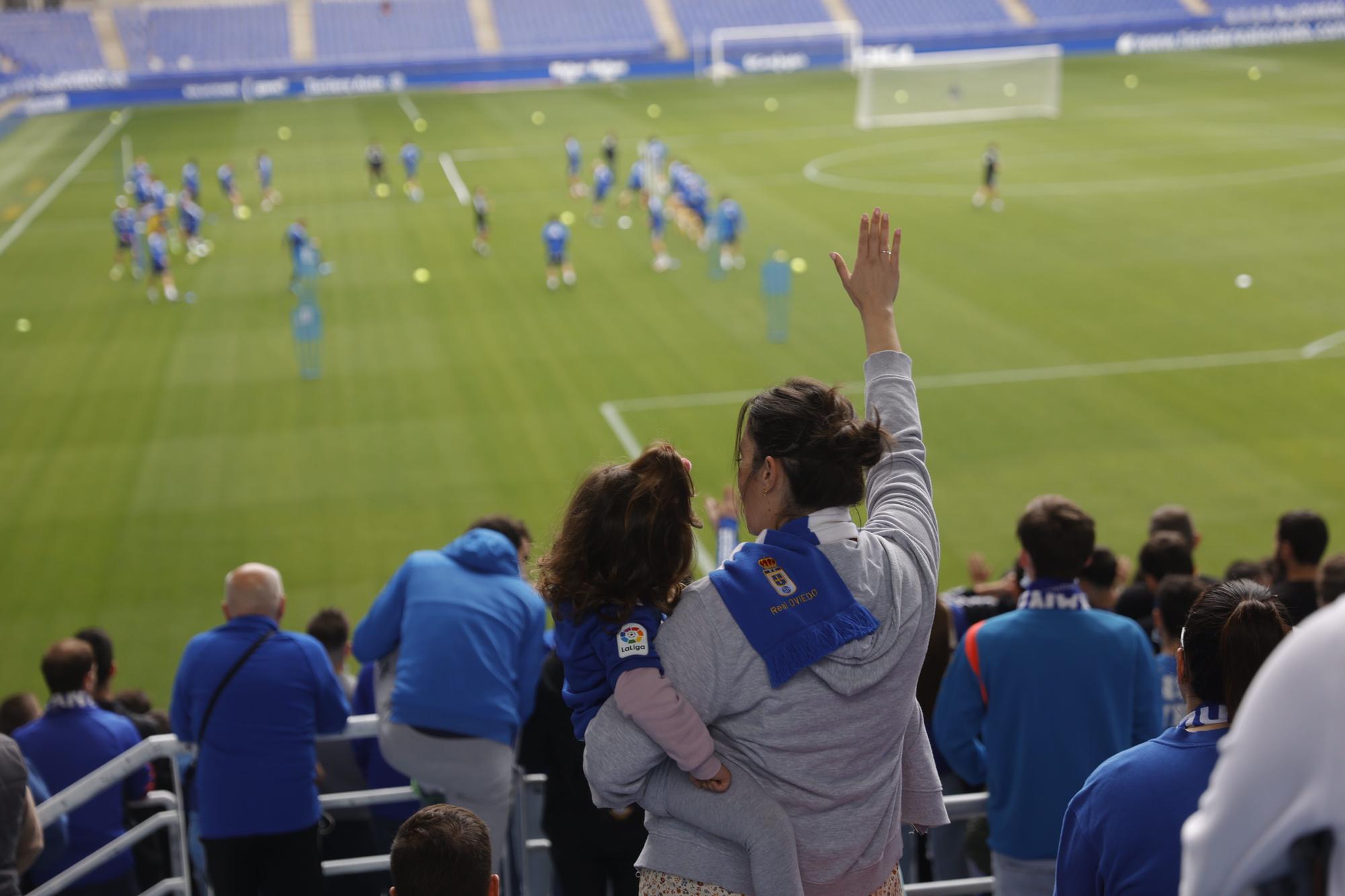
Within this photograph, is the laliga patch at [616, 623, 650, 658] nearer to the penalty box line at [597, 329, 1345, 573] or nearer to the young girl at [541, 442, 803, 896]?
the young girl at [541, 442, 803, 896]

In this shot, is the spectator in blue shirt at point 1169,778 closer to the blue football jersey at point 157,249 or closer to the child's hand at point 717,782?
the child's hand at point 717,782

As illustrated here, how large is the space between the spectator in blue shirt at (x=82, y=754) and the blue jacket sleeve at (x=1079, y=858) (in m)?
4.09

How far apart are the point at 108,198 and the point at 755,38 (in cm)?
2842

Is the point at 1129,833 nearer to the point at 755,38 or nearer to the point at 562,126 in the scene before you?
the point at 562,126

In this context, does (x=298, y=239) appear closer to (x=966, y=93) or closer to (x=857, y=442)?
(x=857, y=442)

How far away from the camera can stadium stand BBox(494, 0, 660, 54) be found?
53250 mm

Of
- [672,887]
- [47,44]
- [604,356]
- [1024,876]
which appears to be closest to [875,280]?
[672,887]

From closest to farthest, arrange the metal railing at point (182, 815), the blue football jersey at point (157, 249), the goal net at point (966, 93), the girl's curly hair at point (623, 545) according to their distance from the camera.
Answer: the girl's curly hair at point (623, 545) < the metal railing at point (182, 815) < the blue football jersey at point (157, 249) < the goal net at point (966, 93)

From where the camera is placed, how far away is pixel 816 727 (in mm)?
2646

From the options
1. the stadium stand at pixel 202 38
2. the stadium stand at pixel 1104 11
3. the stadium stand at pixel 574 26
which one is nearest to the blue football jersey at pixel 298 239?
the stadium stand at pixel 202 38

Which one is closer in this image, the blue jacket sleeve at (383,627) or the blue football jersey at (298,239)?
the blue jacket sleeve at (383,627)

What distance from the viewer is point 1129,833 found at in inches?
107

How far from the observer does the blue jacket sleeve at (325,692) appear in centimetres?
512

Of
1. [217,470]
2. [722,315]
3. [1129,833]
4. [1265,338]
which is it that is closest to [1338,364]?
[1265,338]
